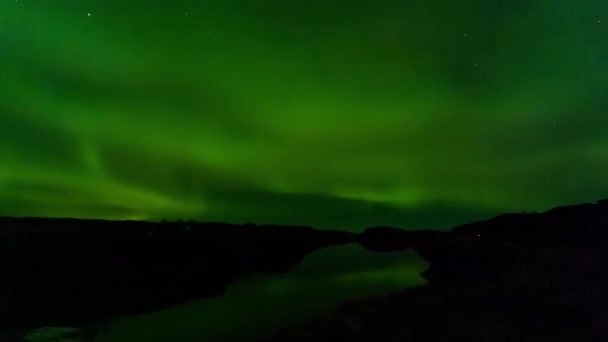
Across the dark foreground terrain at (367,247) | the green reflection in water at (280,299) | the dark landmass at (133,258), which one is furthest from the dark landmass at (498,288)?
the dark landmass at (133,258)

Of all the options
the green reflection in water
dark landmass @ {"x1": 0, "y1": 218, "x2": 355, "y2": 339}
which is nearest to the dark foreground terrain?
dark landmass @ {"x1": 0, "y1": 218, "x2": 355, "y2": 339}

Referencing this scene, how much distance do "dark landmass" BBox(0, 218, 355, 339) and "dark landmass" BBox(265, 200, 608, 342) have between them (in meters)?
1.24

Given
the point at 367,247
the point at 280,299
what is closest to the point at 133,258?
the point at 280,299

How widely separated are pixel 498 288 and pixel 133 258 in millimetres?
5077

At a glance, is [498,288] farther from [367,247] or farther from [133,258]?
[133,258]

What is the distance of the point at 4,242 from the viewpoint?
601 cm

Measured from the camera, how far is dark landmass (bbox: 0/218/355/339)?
5.53 m

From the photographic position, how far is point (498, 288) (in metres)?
6.05

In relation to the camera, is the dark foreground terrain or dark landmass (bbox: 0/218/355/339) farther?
dark landmass (bbox: 0/218/355/339)

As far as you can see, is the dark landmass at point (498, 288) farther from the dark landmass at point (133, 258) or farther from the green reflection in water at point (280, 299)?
the dark landmass at point (133, 258)

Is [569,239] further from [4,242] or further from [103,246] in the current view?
[4,242]

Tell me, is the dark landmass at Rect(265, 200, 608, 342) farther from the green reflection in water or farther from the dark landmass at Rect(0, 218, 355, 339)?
the dark landmass at Rect(0, 218, 355, 339)

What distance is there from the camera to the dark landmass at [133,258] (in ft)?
18.1

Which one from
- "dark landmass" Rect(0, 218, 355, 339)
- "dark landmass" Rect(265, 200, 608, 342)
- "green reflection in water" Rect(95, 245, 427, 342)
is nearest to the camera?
"green reflection in water" Rect(95, 245, 427, 342)
